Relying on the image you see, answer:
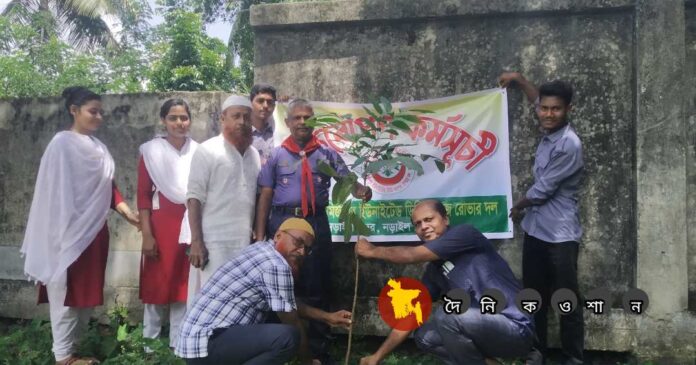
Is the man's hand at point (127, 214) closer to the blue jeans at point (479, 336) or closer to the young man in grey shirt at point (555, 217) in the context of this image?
the blue jeans at point (479, 336)

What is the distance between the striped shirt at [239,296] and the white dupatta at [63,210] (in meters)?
1.35

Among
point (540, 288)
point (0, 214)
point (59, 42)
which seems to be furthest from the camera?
point (59, 42)

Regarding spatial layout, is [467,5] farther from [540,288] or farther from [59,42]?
[59,42]

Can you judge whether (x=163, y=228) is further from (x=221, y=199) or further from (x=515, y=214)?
(x=515, y=214)

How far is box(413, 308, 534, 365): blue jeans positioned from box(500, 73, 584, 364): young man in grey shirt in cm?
69

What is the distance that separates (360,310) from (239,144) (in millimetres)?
1500

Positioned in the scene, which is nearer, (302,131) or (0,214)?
(302,131)

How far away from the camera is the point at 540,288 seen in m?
3.76

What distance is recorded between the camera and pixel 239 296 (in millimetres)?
3045

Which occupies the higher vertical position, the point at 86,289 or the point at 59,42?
the point at 59,42

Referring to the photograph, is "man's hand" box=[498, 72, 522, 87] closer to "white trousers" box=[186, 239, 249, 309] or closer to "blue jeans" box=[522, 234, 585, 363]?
"blue jeans" box=[522, 234, 585, 363]

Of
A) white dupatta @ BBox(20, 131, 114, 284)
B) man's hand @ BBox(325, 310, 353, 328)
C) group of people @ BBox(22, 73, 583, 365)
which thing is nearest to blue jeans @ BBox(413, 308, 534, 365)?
group of people @ BBox(22, 73, 583, 365)

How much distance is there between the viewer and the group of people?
304 cm


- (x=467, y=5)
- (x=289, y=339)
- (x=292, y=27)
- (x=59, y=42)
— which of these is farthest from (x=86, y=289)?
(x=59, y=42)
